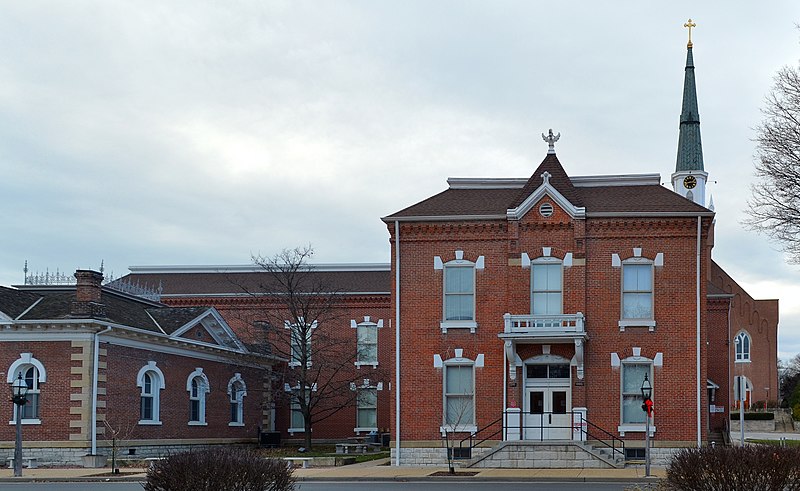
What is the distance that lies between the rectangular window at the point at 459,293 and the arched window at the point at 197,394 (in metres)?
12.0

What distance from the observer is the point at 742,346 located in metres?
103

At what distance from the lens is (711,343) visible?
48938mm

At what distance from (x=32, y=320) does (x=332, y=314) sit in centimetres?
1908

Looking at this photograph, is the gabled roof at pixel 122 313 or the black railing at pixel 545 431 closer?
the black railing at pixel 545 431

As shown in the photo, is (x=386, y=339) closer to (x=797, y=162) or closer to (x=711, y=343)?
(x=711, y=343)

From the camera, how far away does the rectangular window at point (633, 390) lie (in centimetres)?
3744

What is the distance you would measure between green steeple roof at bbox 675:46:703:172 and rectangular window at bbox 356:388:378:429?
46036mm

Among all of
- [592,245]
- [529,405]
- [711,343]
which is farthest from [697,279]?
[711,343]

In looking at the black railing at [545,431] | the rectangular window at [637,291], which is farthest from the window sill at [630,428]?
the rectangular window at [637,291]

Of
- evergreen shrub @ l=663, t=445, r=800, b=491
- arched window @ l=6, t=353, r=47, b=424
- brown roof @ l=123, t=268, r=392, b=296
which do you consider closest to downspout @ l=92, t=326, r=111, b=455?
arched window @ l=6, t=353, r=47, b=424

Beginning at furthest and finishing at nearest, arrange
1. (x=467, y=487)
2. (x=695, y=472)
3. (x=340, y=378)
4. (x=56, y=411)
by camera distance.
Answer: (x=340, y=378), (x=56, y=411), (x=467, y=487), (x=695, y=472)

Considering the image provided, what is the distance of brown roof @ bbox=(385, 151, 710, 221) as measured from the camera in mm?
38219

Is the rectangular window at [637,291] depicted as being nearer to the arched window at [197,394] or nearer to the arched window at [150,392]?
the arched window at [150,392]

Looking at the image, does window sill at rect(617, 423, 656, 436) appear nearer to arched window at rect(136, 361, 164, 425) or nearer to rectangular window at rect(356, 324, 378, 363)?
arched window at rect(136, 361, 164, 425)
